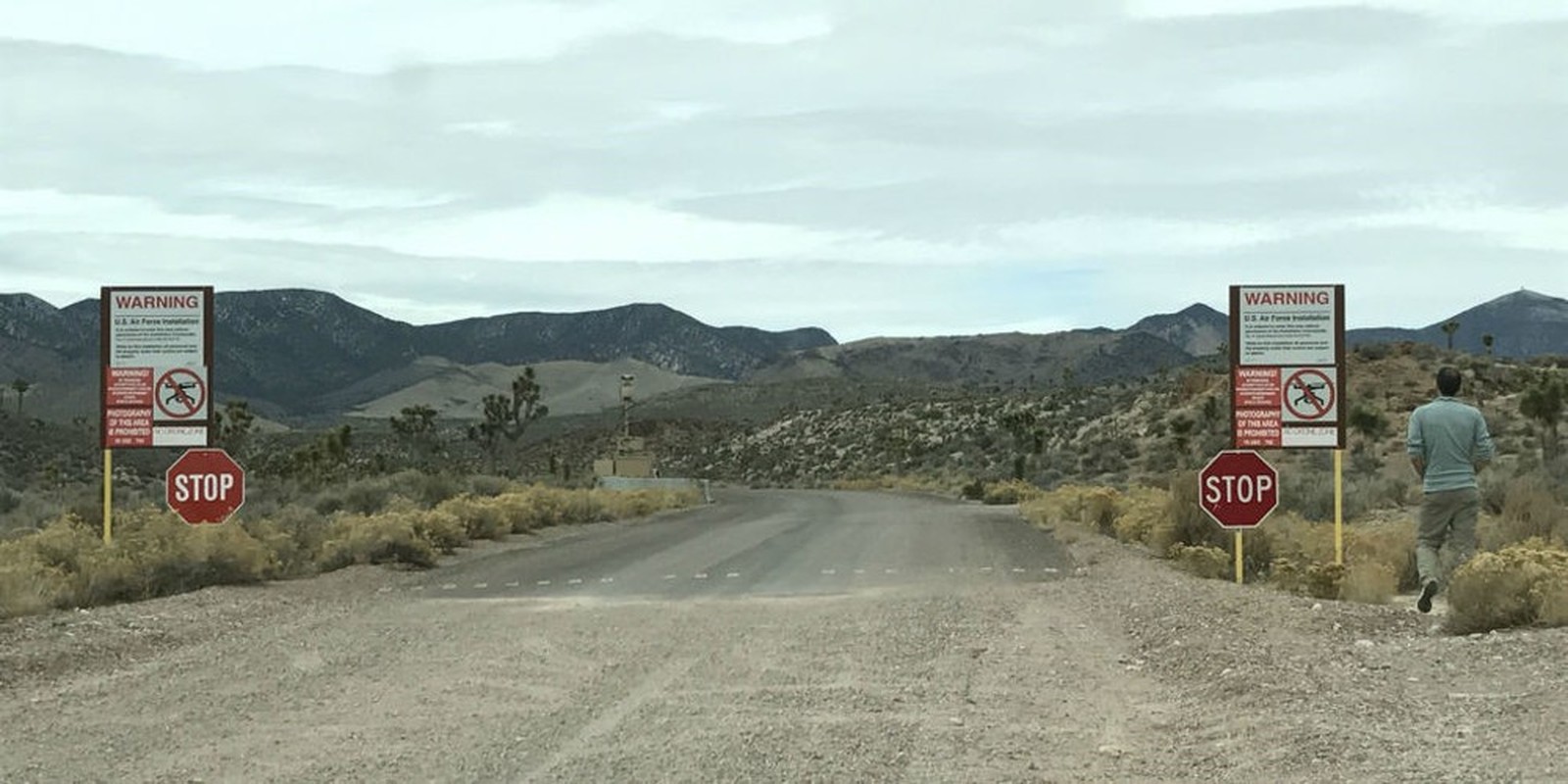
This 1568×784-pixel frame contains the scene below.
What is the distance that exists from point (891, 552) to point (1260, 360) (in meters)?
9.09

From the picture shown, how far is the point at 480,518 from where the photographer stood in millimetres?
31266

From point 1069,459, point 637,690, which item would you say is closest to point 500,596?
point 637,690

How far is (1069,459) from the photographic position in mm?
74438

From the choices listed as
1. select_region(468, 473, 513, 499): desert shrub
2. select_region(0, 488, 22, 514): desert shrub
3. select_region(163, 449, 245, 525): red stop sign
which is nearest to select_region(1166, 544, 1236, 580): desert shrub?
select_region(163, 449, 245, 525): red stop sign

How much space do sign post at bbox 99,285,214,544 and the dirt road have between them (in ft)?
11.0

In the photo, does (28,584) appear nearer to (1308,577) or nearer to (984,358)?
(1308,577)

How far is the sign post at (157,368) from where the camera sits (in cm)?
2167

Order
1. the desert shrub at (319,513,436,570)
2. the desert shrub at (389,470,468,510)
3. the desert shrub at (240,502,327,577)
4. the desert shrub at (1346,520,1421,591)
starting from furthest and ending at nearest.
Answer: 1. the desert shrub at (389,470,468,510)
2. the desert shrub at (319,513,436,570)
3. the desert shrub at (240,502,327,577)
4. the desert shrub at (1346,520,1421,591)

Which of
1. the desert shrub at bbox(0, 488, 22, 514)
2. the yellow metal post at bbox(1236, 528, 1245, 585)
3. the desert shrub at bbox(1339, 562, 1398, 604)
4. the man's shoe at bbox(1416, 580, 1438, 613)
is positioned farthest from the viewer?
the desert shrub at bbox(0, 488, 22, 514)

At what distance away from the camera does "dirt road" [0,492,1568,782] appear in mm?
9172

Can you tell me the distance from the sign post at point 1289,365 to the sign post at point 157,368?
12.8 m

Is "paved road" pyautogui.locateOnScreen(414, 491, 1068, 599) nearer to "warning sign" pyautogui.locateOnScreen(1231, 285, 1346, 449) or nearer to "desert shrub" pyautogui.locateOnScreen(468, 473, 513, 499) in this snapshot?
"warning sign" pyautogui.locateOnScreen(1231, 285, 1346, 449)

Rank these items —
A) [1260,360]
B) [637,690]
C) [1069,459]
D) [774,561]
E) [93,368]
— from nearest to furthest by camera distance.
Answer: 1. [637,690]
2. [1260,360]
3. [774,561]
4. [1069,459]
5. [93,368]

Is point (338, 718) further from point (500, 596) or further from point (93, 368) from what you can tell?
point (93, 368)
